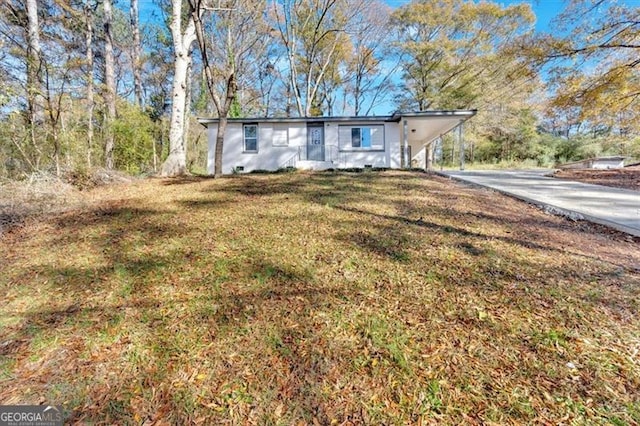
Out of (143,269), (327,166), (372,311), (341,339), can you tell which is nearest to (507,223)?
(372,311)

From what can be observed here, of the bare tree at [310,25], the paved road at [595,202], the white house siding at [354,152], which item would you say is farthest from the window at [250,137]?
the paved road at [595,202]

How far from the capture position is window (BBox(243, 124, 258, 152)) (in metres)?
12.8

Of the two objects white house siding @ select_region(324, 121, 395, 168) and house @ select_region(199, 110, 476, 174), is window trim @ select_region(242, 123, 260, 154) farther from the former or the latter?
white house siding @ select_region(324, 121, 395, 168)

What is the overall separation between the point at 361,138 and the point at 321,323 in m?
11.6

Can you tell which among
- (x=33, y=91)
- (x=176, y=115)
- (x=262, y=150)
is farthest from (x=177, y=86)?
(x=262, y=150)

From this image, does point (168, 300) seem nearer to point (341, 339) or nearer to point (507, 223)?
point (341, 339)

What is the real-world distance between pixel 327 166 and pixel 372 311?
1094 cm

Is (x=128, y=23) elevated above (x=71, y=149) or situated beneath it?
elevated above

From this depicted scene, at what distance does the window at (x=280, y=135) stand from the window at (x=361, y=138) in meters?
2.34

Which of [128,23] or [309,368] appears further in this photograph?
[128,23]

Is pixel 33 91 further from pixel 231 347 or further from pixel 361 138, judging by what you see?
pixel 361 138

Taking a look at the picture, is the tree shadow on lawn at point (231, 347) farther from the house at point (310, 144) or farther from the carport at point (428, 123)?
the carport at point (428, 123)

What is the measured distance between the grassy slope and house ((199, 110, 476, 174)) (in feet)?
30.2

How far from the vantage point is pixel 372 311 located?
213cm
